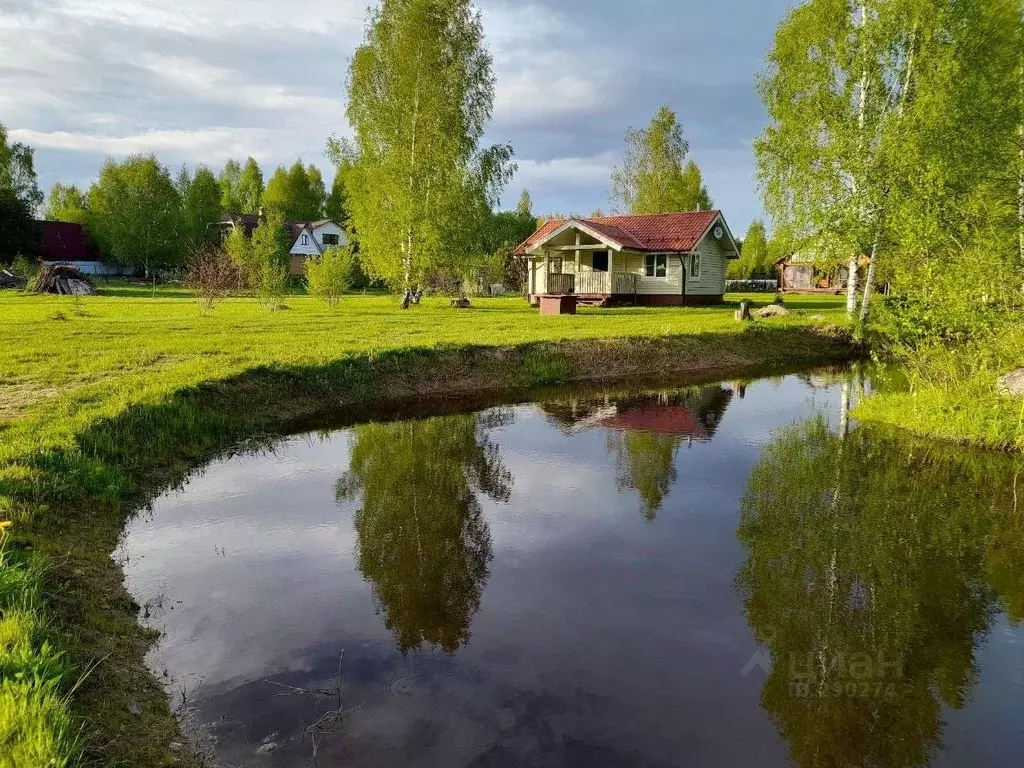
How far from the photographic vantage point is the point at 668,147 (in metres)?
50.6

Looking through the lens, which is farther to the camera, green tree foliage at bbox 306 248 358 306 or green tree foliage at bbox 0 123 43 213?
green tree foliage at bbox 0 123 43 213

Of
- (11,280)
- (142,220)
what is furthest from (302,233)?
(11,280)

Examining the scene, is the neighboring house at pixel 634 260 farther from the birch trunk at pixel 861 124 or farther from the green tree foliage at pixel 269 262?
the green tree foliage at pixel 269 262

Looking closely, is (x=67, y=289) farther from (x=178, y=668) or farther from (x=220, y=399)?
(x=178, y=668)

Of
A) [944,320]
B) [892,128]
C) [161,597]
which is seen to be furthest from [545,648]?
[892,128]

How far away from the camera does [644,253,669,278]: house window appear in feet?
113

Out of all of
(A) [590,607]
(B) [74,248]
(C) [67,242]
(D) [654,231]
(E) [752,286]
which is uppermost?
(C) [67,242]

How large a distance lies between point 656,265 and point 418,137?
529 inches

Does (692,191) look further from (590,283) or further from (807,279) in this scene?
(590,283)

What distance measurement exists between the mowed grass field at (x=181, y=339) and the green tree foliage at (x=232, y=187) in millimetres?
52535

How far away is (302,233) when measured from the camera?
6119 centimetres

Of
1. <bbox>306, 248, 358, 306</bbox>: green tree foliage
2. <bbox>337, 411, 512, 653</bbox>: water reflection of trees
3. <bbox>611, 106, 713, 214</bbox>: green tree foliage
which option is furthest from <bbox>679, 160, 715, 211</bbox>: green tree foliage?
<bbox>337, 411, 512, 653</bbox>: water reflection of trees

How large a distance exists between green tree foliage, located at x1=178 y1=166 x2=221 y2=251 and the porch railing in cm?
3546

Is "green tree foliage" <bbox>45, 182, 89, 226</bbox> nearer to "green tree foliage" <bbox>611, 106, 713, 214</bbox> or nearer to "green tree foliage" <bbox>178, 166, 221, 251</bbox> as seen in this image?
"green tree foliage" <bbox>178, 166, 221, 251</bbox>
